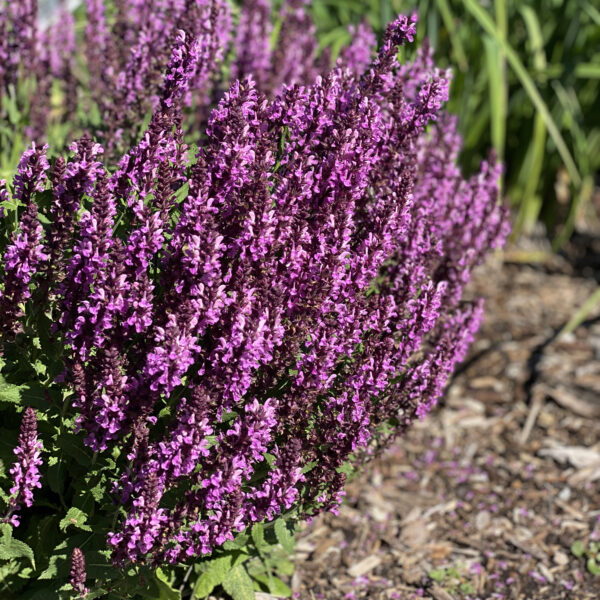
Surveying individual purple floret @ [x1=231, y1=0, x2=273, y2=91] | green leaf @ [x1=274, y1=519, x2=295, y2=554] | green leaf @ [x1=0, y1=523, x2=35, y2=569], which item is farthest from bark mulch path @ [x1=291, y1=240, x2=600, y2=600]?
individual purple floret @ [x1=231, y1=0, x2=273, y2=91]

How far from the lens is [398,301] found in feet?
9.95

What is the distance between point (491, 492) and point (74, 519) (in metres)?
2.68

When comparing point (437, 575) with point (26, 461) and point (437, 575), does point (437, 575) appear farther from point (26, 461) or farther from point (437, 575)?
point (26, 461)

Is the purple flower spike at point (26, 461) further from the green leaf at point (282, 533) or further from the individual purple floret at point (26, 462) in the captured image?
the green leaf at point (282, 533)

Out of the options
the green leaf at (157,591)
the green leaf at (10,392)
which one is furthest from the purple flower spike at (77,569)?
the green leaf at (10,392)

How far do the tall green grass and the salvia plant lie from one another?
347 centimetres

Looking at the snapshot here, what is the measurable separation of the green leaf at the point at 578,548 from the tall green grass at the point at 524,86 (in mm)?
2902

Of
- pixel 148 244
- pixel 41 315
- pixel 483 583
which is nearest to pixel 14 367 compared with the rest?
pixel 41 315

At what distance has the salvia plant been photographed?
235 cm

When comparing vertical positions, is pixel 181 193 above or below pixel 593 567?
above

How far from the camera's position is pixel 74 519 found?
263 centimetres

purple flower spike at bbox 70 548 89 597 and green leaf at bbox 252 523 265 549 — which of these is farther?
green leaf at bbox 252 523 265 549

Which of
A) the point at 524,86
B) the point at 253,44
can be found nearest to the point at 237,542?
the point at 253,44

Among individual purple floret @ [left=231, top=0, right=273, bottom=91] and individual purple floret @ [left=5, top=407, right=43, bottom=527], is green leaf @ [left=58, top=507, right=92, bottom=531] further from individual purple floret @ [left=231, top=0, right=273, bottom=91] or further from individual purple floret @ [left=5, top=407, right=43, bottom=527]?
individual purple floret @ [left=231, top=0, right=273, bottom=91]
